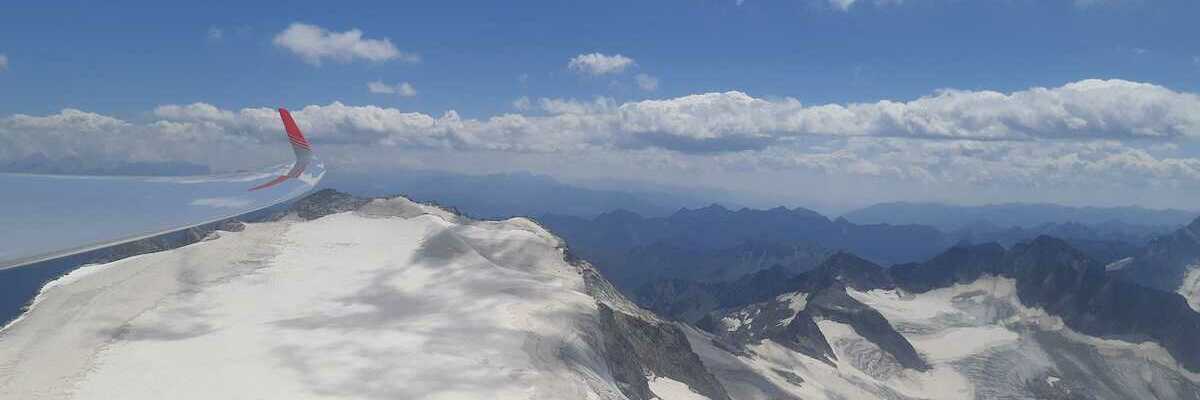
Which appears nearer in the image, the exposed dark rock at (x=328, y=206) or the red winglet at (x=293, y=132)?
the red winglet at (x=293, y=132)

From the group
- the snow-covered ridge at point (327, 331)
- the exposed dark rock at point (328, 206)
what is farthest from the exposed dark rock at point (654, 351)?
the exposed dark rock at point (328, 206)

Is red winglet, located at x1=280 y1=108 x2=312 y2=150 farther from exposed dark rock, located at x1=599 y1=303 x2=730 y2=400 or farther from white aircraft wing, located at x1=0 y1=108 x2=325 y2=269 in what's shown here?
exposed dark rock, located at x1=599 y1=303 x2=730 y2=400

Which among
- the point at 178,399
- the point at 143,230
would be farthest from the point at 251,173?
the point at 143,230

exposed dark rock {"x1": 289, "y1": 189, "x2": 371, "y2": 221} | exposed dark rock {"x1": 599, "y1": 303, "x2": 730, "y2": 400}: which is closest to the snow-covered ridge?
exposed dark rock {"x1": 599, "y1": 303, "x2": 730, "y2": 400}

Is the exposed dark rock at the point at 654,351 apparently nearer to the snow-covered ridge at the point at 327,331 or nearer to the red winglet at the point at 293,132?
the snow-covered ridge at the point at 327,331

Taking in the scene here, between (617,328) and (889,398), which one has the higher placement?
(617,328)

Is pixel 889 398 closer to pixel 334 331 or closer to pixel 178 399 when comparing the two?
pixel 334 331

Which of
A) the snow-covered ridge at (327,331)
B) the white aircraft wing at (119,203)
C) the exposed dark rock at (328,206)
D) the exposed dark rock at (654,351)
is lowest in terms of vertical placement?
the exposed dark rock at (654,351)
